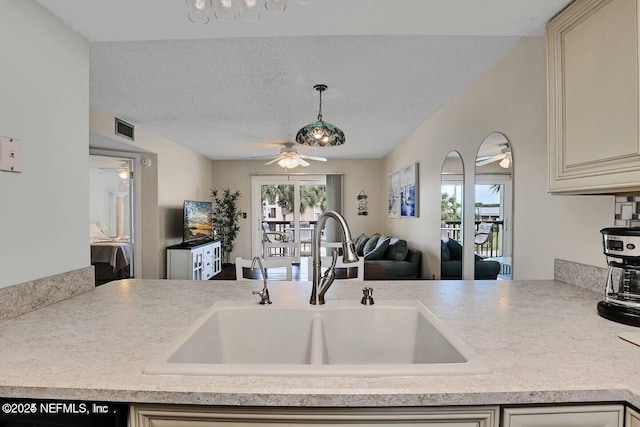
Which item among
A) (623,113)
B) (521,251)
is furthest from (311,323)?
(521,251)

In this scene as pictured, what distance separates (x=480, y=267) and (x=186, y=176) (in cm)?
523

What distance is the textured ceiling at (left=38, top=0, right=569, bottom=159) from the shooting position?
1.44m

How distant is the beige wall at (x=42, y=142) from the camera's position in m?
1.19

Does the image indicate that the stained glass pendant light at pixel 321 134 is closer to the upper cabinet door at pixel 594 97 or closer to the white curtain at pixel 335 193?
the upper cabinet door at pixel 594 97

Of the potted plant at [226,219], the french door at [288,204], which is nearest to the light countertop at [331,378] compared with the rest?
the potted plant at [226,219]

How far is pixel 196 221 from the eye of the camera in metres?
6.02

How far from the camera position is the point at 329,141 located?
3328 millimetres

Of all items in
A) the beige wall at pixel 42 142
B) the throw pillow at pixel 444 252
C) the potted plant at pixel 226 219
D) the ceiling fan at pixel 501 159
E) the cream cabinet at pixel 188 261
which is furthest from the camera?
the potted plant at pixel 226 219

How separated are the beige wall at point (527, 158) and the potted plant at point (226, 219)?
16.0 ft

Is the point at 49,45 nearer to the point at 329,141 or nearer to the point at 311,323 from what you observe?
the point at 311,323

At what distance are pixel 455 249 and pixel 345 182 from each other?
177 inches

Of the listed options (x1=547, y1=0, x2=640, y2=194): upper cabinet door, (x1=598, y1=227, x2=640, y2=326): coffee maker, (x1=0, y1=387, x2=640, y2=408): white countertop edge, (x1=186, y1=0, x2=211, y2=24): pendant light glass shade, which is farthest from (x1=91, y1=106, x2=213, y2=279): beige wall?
(x1=598, y1=227, x2=640, y2=326): coffee maker

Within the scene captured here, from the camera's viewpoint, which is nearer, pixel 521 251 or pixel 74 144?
pixel 74 144

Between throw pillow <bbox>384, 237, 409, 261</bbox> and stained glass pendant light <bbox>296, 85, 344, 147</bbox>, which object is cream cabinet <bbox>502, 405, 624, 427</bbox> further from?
throw pillow <bbox>384, 237, 409, 261</bbox>
